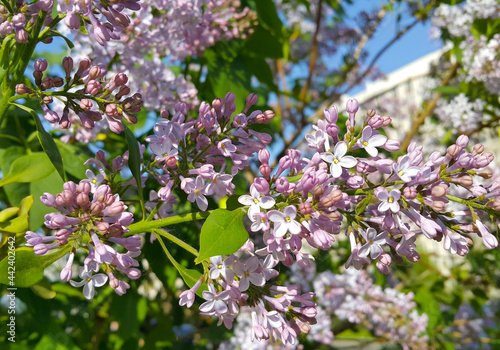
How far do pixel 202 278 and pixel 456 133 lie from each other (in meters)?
2.12

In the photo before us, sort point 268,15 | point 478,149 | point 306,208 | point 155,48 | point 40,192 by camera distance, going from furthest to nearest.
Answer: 1. point 268,15
2. point 155,48
3. point 40,192
4. point 478,149
5. point 306,208

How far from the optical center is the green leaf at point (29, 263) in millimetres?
807

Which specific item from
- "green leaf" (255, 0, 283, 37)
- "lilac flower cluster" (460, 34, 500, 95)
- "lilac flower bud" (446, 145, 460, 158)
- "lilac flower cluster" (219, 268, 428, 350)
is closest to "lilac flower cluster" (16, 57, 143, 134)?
"lilac flower bud" (446, 145, 460, 158)

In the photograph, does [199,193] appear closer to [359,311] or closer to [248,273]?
[248,273]

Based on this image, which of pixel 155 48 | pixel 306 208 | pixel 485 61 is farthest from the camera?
pixel 485 61

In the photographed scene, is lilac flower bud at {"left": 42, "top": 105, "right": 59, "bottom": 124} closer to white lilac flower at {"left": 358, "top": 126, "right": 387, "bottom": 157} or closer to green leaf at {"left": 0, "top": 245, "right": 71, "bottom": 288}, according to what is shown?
green leaf at {"left": 0, "top": 245, "right": 71, "bottom": 288}

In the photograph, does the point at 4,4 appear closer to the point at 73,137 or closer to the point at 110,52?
the point at 110,52

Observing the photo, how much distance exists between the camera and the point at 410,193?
0.74 metres

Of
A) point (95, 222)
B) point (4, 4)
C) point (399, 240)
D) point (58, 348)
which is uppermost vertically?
point (4, 4)

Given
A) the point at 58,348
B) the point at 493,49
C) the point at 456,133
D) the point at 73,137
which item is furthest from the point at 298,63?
the point at 58,348

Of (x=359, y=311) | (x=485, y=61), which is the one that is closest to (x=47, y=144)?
(x=359, y=311)

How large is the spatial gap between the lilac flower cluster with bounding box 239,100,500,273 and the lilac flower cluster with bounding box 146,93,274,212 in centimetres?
7

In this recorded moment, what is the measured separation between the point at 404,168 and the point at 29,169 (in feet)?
2.55

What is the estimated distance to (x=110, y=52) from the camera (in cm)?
126
